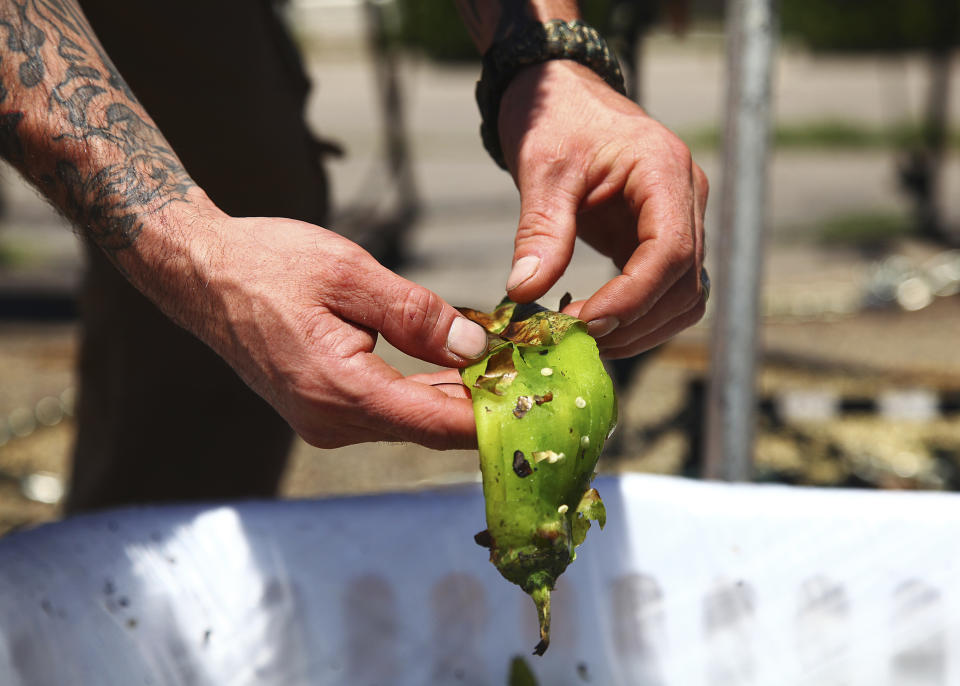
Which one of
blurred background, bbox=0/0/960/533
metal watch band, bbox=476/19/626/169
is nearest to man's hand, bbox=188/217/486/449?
metal watch band, bbox=476/19/626/169

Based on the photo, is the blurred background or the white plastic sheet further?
the blurred background

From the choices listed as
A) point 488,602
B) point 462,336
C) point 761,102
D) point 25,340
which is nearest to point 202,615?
point 488,602

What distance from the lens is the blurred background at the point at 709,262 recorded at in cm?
249

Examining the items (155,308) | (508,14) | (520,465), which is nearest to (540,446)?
(520,465)

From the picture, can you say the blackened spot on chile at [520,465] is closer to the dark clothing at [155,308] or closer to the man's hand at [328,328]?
the man's hand at [328,328]

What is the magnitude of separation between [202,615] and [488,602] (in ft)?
1.48

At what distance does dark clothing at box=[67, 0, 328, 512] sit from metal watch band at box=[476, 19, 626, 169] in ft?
1.67

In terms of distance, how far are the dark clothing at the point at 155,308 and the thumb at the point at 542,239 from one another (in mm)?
675

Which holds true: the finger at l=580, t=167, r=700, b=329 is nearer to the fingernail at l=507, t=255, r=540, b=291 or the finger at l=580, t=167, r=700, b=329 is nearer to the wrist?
the fingernail at l=507, t=255, r=540, b=291

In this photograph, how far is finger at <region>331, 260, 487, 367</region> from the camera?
93 centimetres

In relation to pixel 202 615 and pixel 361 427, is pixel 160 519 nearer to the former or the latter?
pixel 202 615

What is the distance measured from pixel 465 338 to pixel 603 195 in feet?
1.10

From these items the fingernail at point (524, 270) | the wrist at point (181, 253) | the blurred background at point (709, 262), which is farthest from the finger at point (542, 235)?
the blurred background at point (709, 262)

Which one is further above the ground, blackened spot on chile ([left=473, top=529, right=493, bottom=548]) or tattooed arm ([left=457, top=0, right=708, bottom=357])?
tattooed arm ([left=457, top=0, right=708, bottom=357])
